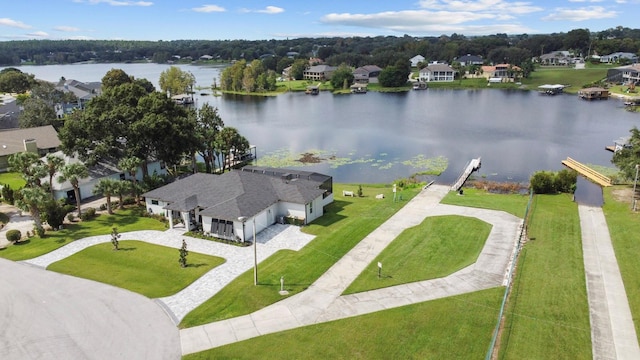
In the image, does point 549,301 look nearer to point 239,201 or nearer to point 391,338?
point 391,338

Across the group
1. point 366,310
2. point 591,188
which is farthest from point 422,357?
point 591,188

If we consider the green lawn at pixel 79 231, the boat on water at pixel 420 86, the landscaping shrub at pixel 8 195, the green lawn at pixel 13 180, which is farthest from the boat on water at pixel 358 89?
the landscaping shrub at pixel 8 195

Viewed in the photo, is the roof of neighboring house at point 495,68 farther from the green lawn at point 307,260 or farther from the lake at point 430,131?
the green lawn at point 307,260

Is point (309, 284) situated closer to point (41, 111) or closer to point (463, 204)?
point (463, 204)

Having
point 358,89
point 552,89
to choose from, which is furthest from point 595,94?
point 358,89

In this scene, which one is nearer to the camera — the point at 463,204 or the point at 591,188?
the point at 463,204
